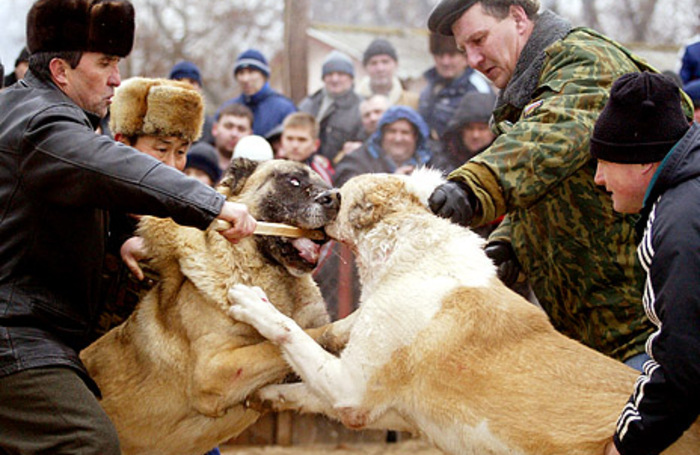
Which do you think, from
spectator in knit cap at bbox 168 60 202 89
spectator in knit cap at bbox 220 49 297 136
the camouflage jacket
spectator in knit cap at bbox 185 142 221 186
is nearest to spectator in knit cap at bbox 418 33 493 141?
spectator in knit cap at bbox 220 49 297 136

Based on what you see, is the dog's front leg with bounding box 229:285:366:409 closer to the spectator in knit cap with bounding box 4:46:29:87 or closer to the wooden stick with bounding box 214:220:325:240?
the wooden stick with bounding box 214:220:325:240

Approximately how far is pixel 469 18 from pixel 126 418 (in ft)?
8.56

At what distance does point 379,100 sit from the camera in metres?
7.73

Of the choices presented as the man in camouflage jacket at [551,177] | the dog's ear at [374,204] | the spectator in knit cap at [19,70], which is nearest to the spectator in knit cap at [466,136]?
the man in camouflage jacket at [551,177]

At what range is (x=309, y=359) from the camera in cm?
328

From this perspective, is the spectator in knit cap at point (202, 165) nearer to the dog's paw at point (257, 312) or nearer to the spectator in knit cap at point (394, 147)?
the spectator in knit cap at point (394, 147)

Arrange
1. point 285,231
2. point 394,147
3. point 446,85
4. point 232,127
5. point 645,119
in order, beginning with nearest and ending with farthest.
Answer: point 645,119, point 285,231, point 394,147, point 232,127, point 446,85

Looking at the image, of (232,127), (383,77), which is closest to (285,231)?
(232,127)

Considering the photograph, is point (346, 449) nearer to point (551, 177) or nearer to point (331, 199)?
point (331, 199)

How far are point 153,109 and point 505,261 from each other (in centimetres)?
209

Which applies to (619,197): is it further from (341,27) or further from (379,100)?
(341,27)

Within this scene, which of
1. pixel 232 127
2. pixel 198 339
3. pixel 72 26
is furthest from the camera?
pixel 232 127

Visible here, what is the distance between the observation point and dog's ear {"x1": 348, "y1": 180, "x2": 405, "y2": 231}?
3639 millimetres

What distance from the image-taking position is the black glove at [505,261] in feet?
13.2
